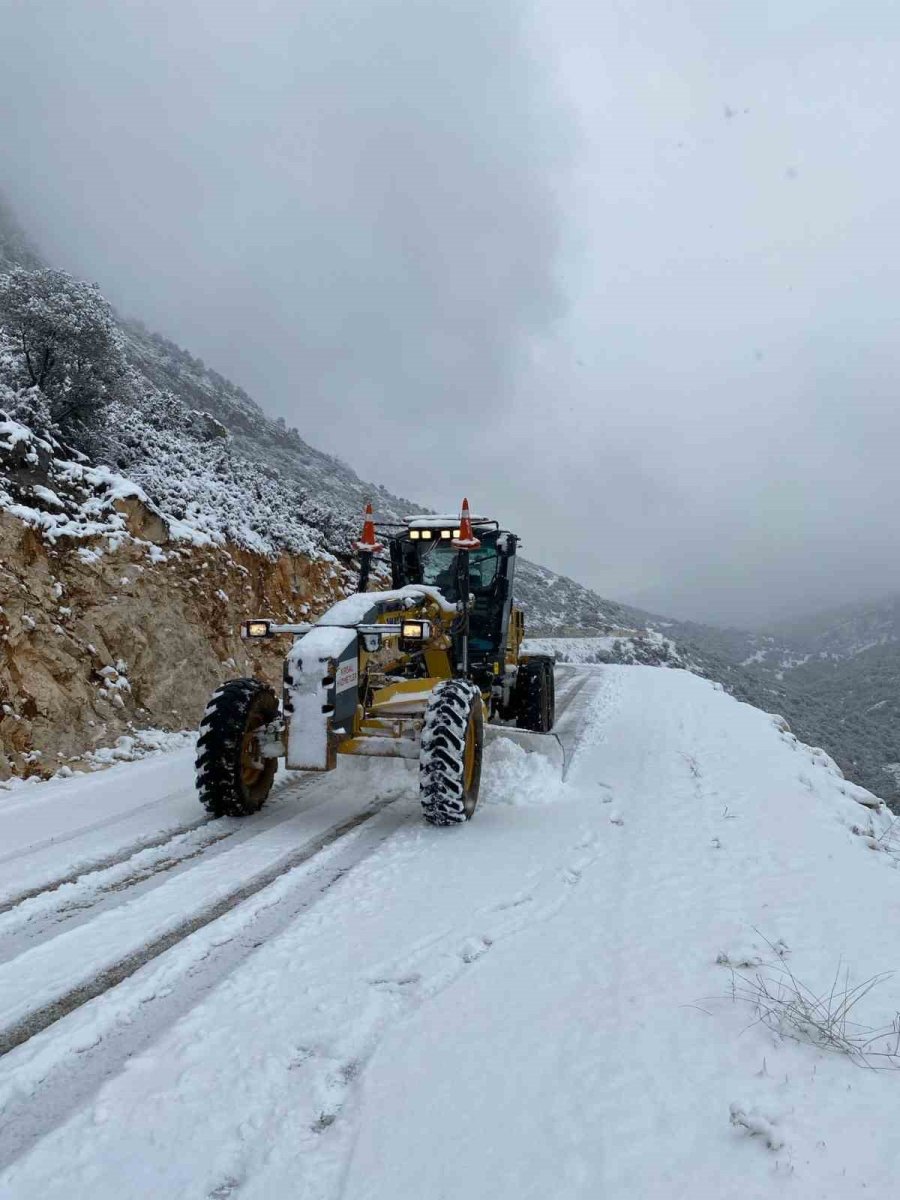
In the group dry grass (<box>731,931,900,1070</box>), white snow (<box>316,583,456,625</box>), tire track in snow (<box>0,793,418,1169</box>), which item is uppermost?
white snow (<box>316,583,456,625</box>)

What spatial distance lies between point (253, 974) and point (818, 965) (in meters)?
2.78

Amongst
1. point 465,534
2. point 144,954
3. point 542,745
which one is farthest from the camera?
point 542,745

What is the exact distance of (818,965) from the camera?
3.61 metres

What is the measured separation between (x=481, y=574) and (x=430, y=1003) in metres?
6.64

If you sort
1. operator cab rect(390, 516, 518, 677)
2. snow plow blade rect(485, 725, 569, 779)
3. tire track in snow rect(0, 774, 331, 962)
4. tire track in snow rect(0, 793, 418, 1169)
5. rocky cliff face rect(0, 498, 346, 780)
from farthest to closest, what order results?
operator cab rect(390, 516, 518, 677) < rocky cliff face rect(0, 498, 346, 780) < snow plow blade rect(485, 725, 569, 779) < tire track in snow rect(0, 774, 331, 962) < tire track in snow rect(0, 793, 418, 1169)

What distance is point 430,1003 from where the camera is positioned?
3.27 m

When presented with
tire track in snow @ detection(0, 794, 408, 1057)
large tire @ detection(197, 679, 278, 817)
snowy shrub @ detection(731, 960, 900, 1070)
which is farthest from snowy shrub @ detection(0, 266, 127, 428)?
snowy shrub @ detection(731, 960, 900, 1070)

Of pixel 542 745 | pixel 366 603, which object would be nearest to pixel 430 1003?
pixel 366 603

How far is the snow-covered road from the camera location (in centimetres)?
228

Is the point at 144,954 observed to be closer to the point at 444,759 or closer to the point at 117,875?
the point at 117,875

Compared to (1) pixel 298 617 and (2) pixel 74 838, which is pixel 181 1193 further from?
(1) pixel 298 617

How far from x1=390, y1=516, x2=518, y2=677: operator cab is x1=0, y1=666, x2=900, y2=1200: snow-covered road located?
3173 millimetres

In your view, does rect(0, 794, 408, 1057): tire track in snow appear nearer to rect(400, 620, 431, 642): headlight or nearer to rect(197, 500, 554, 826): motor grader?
rect(197, 500, 554, 826): motor grader

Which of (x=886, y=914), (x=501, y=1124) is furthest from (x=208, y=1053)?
(x=886, y=914)
